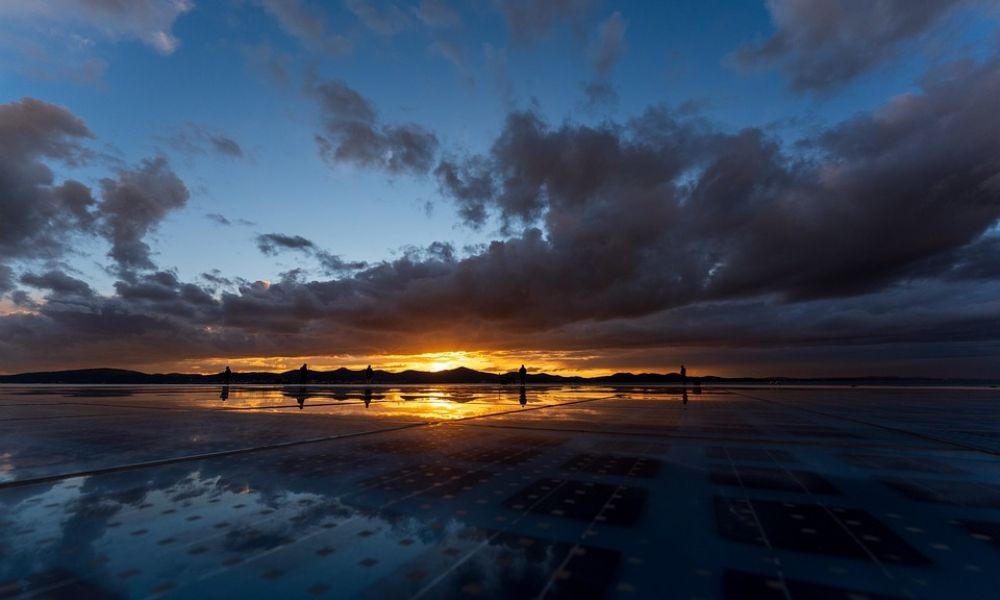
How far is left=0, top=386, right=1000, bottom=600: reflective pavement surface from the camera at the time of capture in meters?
5.17

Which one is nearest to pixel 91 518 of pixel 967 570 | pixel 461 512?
pixel 461 512

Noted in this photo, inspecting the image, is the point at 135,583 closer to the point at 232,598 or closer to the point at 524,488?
the point at 232,598

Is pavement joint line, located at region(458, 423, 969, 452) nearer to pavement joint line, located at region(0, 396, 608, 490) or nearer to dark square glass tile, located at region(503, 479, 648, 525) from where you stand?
pavement joint line, located at region(0, 396, 608, 490)

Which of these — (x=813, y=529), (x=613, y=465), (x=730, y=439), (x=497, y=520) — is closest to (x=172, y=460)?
(x=497, y=520)

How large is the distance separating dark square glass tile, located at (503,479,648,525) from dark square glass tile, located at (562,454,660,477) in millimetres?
1416

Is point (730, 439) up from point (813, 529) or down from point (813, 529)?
down

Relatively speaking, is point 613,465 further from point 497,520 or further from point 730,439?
point 730,439

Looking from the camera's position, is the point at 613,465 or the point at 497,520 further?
the point at 613,465

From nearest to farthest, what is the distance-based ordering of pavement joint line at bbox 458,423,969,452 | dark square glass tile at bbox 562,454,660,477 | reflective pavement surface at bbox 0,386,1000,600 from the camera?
reflective pavement surface at bbox 0,386,1000,600 < dark square glass tile at bbox 562,454,660,477 < pavement joint line at bbox 458,423,969,452

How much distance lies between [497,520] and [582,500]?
78.3 inches

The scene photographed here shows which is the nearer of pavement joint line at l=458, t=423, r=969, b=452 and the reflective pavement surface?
the reflective pavement surface

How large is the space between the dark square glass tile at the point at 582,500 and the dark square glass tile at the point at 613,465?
1.42 metres

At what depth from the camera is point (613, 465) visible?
11977mm

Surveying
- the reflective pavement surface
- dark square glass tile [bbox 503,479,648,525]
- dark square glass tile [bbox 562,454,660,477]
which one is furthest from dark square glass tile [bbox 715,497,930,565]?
dark square glass tile [bbox 562,454,660,477]
